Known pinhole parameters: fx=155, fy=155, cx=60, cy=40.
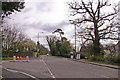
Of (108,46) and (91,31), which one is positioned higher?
(91,31)

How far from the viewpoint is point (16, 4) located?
275 inches

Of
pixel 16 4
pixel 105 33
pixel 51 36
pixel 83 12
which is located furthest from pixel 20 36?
pixel 16 4

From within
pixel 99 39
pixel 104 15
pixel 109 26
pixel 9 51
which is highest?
pixel 104 15

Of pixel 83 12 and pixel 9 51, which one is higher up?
pixel 83 12

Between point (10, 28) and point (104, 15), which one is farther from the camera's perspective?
point (10, 28)

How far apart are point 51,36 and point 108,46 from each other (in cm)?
4653

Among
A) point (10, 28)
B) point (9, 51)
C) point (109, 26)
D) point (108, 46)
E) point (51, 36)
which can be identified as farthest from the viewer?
point (51, 36)

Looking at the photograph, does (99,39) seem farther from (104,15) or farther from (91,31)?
(104,15)

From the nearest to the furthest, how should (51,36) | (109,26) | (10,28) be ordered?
(109,26) → (10,28) → (51,36)

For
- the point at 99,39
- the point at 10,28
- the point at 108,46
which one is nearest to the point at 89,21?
the point at 99,39

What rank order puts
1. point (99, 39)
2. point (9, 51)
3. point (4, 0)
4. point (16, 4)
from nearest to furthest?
point (4, 0) → point (16, 4) → point (99, 39) → point (9, 51)

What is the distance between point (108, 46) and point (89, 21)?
35.6 feet

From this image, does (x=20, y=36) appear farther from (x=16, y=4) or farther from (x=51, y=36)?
(x=16, y=4)

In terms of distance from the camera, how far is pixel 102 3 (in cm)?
2972
